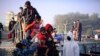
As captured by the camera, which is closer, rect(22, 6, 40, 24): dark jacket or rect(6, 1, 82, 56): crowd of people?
rect(6, 1, 82, 56): crowd of people

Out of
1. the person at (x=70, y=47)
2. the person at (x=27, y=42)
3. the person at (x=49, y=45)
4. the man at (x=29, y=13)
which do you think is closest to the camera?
the person at (x=49, y=45)

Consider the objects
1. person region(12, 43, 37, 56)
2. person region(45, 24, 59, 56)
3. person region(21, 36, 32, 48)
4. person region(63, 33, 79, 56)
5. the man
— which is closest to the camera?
person region(45, 24, 59, 56)

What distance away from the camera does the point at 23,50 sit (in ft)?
32.5

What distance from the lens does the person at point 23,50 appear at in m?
9.87

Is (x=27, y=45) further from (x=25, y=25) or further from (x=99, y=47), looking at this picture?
(x=99, y=47)

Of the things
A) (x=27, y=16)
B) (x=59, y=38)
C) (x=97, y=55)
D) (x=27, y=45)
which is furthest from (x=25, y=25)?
(x=59, y=38)

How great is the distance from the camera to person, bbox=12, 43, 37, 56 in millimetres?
9867

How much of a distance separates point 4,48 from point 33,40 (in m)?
0.94

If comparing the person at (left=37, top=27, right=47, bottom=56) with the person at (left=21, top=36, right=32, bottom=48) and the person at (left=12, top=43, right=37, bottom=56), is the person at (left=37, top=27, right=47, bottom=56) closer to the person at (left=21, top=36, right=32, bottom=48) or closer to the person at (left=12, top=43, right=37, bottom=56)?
the person at (left=12, top=43, right=37, bottom=56)

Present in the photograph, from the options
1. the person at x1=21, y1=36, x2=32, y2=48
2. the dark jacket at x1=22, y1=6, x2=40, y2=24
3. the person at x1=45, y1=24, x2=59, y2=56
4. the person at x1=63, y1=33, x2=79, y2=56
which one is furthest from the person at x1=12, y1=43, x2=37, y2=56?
the dark jacket at x1=22, y1=6, x2=40, y2=24

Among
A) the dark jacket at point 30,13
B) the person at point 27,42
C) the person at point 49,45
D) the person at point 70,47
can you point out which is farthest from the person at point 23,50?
the dark jacket at point 30,13

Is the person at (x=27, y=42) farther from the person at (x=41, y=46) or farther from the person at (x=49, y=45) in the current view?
the person at (x=49, y=45)

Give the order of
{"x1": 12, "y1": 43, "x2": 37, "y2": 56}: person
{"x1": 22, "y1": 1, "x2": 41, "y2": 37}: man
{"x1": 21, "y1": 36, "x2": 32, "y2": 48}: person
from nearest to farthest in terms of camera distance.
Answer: {"x1": 12, "y1": 43, "x2": 37, "y2": 56}: person
{"x1": 21, "y1": 36, "x2": 32, "y2": 48}: person
{"x1": 22, "y1": 1, "x2": 41, "y2": 37}: man

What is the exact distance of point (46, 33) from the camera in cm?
998
